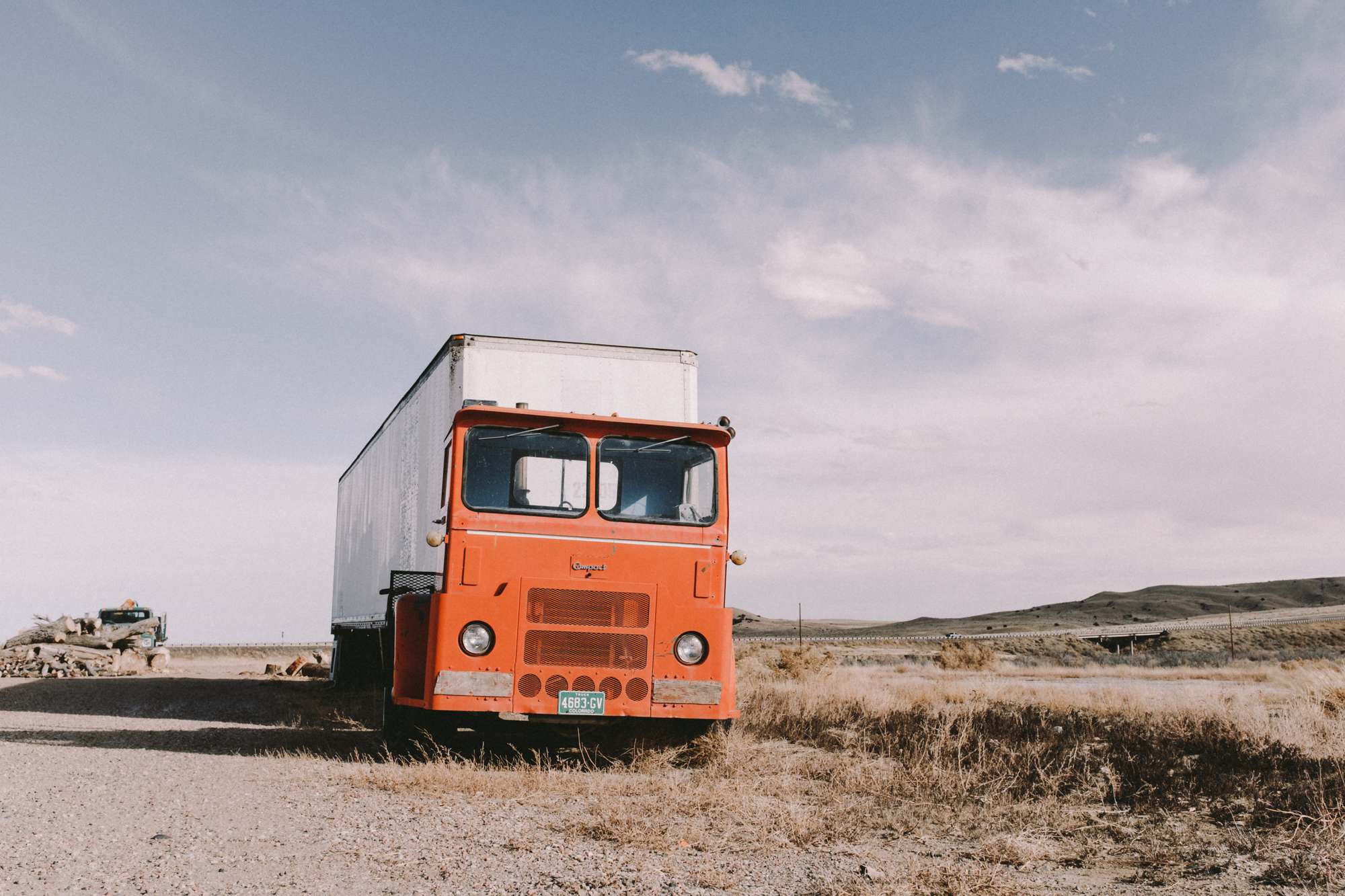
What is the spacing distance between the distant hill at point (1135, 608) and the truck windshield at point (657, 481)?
93.5 metres

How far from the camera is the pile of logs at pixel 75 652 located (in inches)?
1125

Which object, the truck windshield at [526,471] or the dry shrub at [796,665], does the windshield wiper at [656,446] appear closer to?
the truck windshield at [526,471]

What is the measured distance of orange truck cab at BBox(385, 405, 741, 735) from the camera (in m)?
9.52

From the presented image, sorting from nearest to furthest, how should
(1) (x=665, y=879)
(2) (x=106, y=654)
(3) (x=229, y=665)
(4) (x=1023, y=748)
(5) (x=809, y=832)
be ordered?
(1) (x=665, y=879) < (5) (x=809, y=832) < (4) (x=1023, y=748) < (2) (x=106, y=654) < (3) (x=229, y=665)

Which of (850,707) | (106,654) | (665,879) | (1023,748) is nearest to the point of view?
(665,879)

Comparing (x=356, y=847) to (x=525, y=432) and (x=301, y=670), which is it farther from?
(x=301, y=670)

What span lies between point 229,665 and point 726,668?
3493cm

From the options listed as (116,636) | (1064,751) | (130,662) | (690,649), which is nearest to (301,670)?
(130,662)

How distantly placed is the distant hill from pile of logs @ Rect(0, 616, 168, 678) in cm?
7352

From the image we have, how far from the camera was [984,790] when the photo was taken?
8922 mm

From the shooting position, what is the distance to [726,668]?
9898mm

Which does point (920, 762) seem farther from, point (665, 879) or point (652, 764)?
point (665, 879)

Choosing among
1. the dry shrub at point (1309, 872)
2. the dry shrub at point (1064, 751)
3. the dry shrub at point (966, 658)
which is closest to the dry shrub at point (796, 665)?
the dry shrub at point (966, 658)

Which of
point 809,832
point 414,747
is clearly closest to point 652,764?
point 414,747
